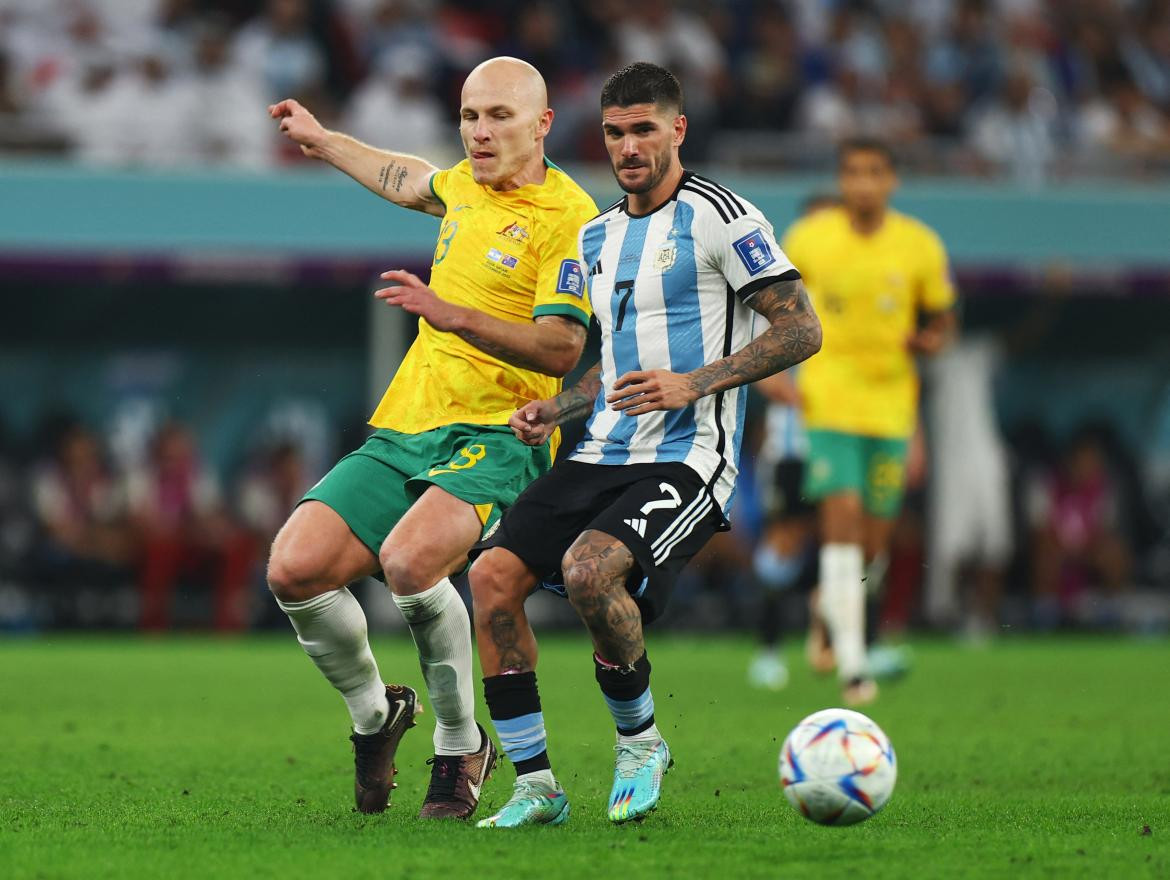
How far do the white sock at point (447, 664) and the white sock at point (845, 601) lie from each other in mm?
4308

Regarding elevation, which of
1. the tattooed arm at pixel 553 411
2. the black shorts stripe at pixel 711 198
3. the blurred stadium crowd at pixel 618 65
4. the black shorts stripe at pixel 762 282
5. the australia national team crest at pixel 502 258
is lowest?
the tattooed arm at pixel 553 411

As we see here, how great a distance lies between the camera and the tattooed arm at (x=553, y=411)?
5.69 m

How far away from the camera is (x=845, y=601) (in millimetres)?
10055

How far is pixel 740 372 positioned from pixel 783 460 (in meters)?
6.75

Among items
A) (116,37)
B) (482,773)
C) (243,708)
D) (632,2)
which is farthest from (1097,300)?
(482,773)

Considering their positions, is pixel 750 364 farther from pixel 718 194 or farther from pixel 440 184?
pixel 440 184

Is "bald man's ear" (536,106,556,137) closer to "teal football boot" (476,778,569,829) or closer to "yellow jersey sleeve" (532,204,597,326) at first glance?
"yellow jersey sleeve" (532,204,597,326)

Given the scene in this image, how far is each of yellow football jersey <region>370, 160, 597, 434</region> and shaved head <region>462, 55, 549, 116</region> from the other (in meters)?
0.29

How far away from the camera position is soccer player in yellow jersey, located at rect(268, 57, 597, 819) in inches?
231

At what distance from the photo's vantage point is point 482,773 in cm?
603

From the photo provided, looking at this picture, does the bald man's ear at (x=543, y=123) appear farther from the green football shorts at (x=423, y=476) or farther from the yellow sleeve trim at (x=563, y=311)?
the green football shorts at (x=423, y=476)

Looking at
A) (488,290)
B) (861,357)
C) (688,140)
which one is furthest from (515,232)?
(688,140)

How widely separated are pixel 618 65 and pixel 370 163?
11776mm

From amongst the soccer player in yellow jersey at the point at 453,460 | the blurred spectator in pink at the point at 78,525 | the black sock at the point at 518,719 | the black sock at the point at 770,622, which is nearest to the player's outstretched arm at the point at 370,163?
the soccer player in yellow jersey at the point at 453,460
